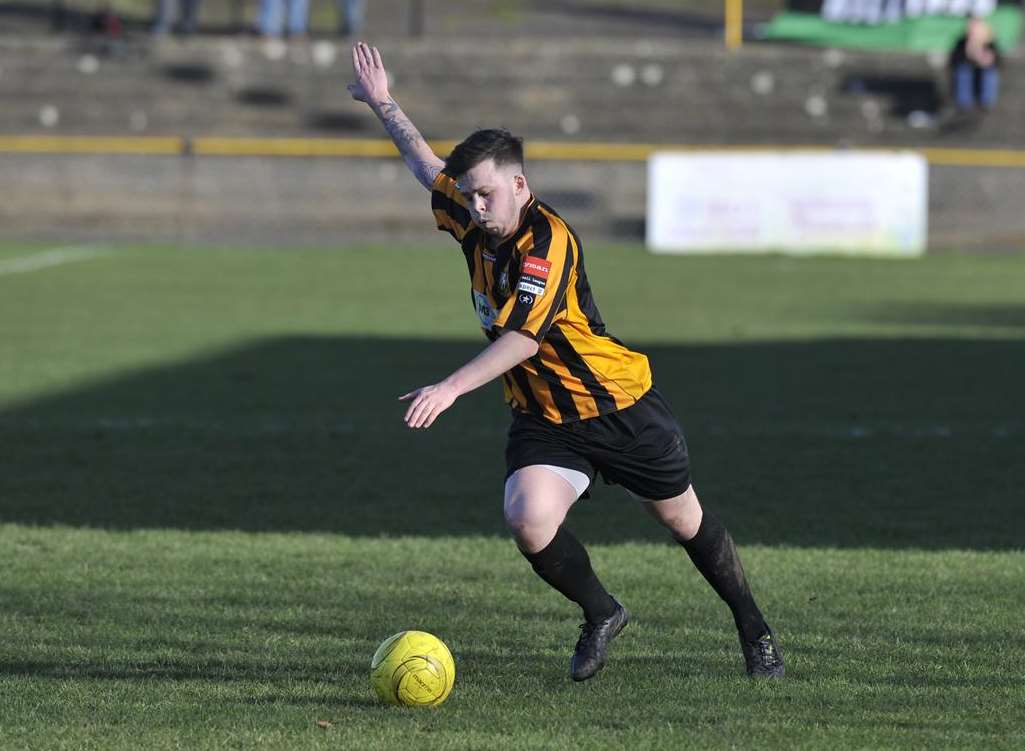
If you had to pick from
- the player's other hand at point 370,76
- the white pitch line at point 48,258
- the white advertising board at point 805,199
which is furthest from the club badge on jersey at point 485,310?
the white advertising board at point 805,199

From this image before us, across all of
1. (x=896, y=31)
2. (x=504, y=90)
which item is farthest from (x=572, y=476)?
(x=896, y=31)

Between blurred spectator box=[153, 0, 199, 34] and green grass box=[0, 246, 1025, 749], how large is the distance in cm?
1322

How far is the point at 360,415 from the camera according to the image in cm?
1231

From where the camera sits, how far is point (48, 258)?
917 inches

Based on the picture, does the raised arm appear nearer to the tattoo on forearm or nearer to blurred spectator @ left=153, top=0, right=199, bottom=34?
the tattoo on forearm

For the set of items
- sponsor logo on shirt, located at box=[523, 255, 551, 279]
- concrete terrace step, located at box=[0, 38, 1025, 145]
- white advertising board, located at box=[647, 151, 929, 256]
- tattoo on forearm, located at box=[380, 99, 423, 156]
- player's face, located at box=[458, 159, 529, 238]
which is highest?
tattoo on forearm, located at box=[380, 99, 423, 156]

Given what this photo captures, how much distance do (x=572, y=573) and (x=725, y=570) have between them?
50cm

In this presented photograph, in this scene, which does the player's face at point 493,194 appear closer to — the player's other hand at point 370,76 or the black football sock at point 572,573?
the black football sock at point 572,573

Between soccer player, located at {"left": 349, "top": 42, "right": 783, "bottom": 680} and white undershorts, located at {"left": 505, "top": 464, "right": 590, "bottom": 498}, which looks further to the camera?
white undershorts, located at {"left": 505, "top": 464, "right": 590, "bottom": 498}

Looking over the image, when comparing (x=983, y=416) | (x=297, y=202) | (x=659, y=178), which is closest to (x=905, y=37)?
(x=659, y=178)

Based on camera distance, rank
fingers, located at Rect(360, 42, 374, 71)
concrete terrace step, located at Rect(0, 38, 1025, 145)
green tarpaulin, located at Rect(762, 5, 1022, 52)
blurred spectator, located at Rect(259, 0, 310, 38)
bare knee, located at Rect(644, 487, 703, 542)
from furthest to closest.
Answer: green tarpaulin, located at Rect(762, 5, 1022, 52), blurred spectator, located at Rect(259, 0, 310, 38), concrete terrace step, located at Rect(0, 38, 1025, 145), fingers, located at Rect(360, 42, 374, 71), bare knee, located at Rect(644, 487, 703, 542)

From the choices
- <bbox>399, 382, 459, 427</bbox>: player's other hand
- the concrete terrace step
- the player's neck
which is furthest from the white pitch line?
<bbox>399, 382, 459, 427</bbox>: player's other hand

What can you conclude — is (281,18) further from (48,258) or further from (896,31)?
(896,31)

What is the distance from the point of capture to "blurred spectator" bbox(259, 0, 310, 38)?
30391 millimetres
